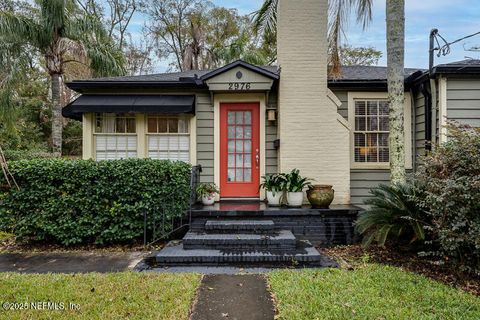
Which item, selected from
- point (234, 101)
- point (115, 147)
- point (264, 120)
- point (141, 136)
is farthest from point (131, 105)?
point (264, 120)

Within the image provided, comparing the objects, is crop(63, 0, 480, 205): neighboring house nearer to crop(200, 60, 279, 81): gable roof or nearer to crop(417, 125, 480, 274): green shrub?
crop(200, 60, 279, 81): gable roof

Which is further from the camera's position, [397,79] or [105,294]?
[397,79]

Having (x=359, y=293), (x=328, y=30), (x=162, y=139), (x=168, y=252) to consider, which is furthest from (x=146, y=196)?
(x=328, y=30)

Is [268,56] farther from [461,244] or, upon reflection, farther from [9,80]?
[461,244]

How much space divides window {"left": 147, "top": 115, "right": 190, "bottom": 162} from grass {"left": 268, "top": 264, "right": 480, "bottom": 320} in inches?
164

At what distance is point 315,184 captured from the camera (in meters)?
6.61

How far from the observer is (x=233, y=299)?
10.8 ft

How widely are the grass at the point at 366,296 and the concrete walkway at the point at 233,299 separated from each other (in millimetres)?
150

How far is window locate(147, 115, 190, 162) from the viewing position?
7289mm

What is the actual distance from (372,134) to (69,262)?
666 centimetres

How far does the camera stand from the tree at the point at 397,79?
5262mm

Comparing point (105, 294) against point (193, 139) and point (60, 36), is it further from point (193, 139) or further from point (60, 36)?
point (60, 36)

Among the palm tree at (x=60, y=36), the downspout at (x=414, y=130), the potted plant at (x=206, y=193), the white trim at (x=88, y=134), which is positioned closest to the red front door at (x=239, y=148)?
the potted plant at (x=206, y=193)

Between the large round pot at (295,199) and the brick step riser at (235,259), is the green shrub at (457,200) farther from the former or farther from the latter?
the large round pot at (295,199)
